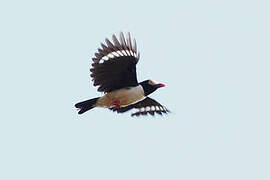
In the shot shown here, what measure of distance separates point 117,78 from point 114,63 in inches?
16.7

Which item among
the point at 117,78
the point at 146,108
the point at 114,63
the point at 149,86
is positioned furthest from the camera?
the point at 146,108

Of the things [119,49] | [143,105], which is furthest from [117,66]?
[143,105]

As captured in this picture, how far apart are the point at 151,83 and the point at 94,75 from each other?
1.19 m

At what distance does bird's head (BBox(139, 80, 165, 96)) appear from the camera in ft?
43.3

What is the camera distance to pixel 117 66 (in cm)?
1271

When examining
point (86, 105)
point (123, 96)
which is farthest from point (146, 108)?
point (86, 105)

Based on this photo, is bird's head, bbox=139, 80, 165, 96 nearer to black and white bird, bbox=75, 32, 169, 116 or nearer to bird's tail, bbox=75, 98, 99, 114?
black and white bird, bbox=75, 32, 169, 116

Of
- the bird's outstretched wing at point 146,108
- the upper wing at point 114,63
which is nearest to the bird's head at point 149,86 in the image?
the upper wing at point 114,63

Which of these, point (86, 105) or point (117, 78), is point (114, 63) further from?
point (86, 105)

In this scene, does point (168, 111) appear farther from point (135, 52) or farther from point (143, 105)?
point (135, 52)

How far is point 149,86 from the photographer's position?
521 inches

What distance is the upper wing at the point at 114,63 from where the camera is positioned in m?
12.5

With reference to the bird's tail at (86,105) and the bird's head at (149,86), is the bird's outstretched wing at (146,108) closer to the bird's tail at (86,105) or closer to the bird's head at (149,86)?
the bird's head at (149,86)

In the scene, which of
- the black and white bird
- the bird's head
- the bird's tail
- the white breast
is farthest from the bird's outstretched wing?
the bird's tail
